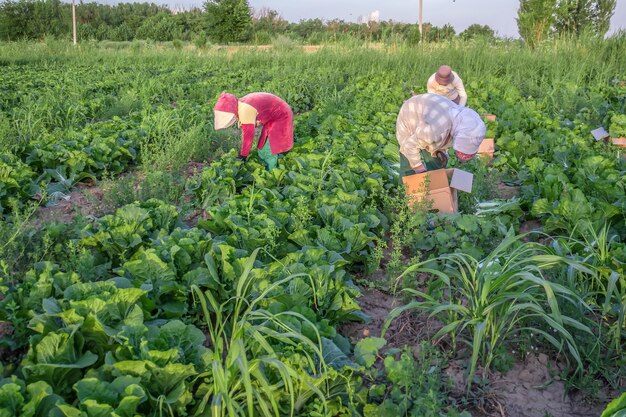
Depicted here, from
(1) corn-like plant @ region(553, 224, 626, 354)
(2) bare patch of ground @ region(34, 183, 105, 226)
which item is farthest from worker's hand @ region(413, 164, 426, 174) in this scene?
(2) bare patch of ground @ region(34, 183, 105, 226)

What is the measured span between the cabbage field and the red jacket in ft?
0.93

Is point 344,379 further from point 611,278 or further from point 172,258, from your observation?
point 611,278

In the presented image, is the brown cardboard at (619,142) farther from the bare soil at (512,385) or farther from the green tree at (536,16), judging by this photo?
the green tree at (536,16)

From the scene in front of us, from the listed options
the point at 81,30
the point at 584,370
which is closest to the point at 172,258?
the point at 584,370

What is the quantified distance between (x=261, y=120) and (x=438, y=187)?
1.96 metres

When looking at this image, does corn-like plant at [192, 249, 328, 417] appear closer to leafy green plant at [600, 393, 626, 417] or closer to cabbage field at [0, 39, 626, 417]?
cabbage field at [0, 39, 626, 417]

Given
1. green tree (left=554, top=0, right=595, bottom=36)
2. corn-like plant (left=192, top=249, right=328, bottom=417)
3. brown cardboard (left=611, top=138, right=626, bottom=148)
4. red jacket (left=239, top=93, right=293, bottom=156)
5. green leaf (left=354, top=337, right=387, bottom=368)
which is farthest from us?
green tree (left=554, top=0, right=595, bottom=36)

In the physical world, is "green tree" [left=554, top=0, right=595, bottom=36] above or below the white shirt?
above

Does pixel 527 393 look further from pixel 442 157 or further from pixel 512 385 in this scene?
pixel 442 157

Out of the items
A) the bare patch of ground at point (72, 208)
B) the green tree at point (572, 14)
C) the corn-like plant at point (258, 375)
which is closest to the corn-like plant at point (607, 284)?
the corn-like plant at point (258, 375)

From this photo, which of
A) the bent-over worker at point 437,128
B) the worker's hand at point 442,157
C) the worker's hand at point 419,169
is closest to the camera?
the bent-over worker at point 437,128

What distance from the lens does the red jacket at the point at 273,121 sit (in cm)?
539

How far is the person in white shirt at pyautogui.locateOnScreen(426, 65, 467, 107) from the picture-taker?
6199 mm

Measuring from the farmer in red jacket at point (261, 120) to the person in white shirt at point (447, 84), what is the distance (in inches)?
70.8
